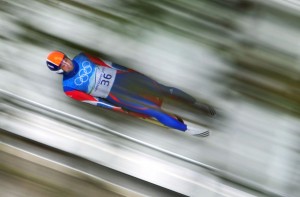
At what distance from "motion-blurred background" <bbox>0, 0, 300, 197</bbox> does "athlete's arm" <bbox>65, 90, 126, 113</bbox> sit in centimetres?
5

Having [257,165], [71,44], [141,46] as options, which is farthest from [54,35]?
[257,165]

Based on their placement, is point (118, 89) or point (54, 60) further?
point (118, 89)

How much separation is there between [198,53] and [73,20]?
0.59 metres

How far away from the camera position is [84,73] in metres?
1.94

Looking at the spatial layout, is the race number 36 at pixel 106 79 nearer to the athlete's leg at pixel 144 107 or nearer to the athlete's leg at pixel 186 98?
the athlete's leg at pixel 144 107

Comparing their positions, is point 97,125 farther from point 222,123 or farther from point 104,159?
point 222,123

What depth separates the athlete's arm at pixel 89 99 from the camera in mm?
1928

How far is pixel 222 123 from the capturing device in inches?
77.1

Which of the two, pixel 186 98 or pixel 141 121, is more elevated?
pixel 186 98

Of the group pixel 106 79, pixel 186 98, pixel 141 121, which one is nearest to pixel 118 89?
pixel 106 79

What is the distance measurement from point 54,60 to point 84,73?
0.52 feet

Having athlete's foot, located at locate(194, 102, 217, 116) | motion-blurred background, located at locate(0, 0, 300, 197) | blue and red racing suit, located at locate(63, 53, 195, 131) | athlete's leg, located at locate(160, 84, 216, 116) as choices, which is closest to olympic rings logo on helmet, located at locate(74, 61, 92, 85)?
blue and red racing suit, located at locate(63, 53, 195, 131)

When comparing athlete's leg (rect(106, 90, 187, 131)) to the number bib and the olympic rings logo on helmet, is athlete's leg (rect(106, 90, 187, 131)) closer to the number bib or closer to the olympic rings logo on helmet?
the number bib

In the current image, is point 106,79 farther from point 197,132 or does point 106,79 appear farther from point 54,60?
point 197,132
